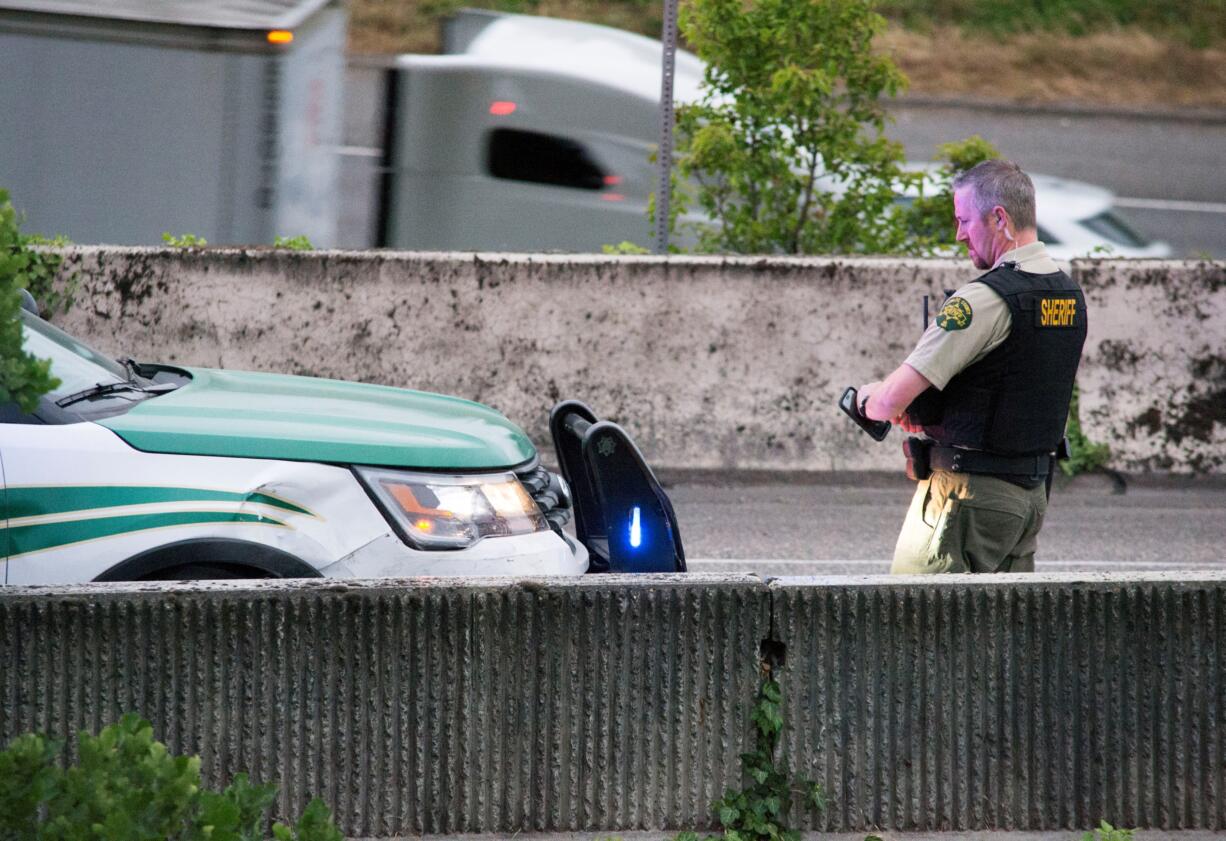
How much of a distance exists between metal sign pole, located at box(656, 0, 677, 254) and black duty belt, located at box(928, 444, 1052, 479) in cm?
489

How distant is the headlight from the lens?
13.6 ft

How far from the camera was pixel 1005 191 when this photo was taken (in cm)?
416

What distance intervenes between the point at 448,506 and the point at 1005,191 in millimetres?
1817

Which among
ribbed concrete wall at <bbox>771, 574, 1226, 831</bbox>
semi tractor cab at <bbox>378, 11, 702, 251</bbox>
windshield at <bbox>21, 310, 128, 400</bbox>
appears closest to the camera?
ribbed concrete wall at <bbox>771, 574, 1226, 831</bbox>

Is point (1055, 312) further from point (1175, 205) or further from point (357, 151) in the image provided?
point (1175, 205)

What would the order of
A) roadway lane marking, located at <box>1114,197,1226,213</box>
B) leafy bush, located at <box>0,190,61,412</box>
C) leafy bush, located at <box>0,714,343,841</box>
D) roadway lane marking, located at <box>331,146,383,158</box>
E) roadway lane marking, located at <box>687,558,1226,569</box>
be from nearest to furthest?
leafy bush, located at <box>0,714,343,841</box> < leafy bush, located at <box>0,190,61,412</box> < roadway lane marking, located at <box>687,558,1226,569</box> < roadway lane marking, located at <box>1114,197,1226,213</box> < roadway lane marking, located at <box>331,146,383,158</box>

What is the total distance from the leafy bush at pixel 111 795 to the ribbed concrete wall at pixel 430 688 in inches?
31.2

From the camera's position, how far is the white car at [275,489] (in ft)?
12.9

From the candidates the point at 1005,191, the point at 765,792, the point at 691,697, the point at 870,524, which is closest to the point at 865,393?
the point at 1005,191

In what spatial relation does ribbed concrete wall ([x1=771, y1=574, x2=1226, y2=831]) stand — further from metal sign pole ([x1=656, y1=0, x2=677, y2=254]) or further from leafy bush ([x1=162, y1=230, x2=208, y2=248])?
leafy bush ([x1=162, y1=230, x2=208, y2=248])

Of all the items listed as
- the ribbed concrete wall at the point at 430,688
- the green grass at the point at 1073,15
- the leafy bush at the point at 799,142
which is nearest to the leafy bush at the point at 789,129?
the leafy bush at the point at 799,142

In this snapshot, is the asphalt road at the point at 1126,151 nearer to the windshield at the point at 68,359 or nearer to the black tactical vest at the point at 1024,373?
the black tactical vest at the point at 1024,373

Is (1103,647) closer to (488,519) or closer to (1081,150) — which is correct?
(488,519)

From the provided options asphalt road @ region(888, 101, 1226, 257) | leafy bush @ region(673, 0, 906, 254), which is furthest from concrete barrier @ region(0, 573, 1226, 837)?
asphalt road @ region(888, 101, 1226, 257)
